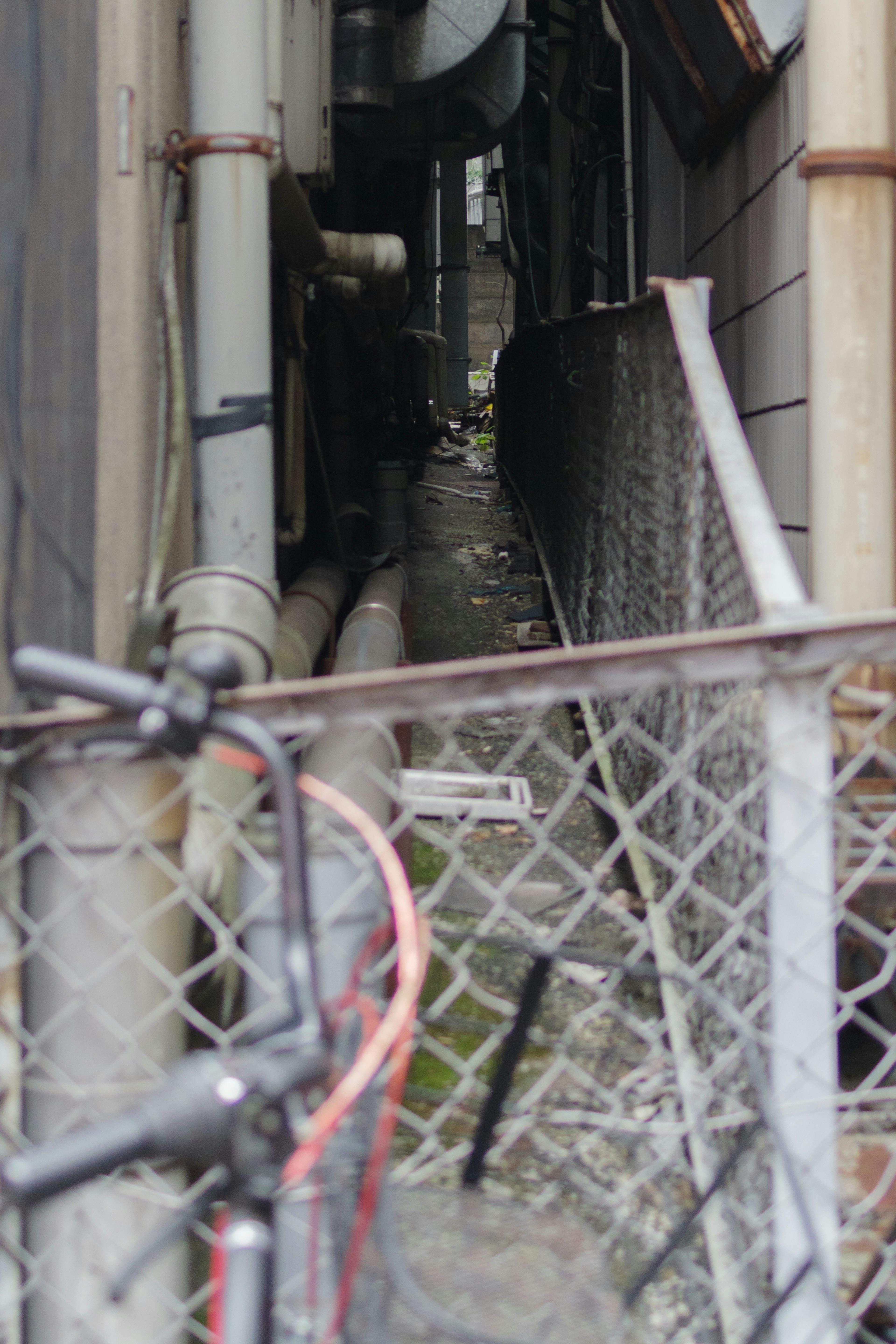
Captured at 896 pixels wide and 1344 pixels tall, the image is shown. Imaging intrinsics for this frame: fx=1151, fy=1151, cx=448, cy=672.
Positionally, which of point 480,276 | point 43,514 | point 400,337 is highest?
point 480,276

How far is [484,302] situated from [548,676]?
2490 centimetres

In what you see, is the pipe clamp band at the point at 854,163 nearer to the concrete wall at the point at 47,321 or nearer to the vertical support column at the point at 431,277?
the concrete wall at the point at 47,321

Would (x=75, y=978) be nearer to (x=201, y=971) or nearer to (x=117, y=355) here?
(x=201, y=971)

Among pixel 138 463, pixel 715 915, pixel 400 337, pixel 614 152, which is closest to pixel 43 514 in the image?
pixel 138 463

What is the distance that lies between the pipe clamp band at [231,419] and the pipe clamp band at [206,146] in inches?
23.6

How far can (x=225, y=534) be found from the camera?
3033 mm

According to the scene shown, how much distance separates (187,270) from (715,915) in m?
2.16

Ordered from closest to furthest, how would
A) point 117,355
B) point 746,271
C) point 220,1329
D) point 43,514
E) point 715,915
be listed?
point 220,1329, point 43,514, point 715,915, point 117,355, point 746,271

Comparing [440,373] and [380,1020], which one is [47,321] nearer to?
[380,1020]

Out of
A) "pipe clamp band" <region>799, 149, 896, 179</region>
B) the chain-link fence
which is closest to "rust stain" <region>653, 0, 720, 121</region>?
"pipe clamp band" <region>799, 149, 896, 179</region>

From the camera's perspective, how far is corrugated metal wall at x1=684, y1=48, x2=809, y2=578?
12.6 ft

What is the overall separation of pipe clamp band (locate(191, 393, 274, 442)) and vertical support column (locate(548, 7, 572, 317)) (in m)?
7.53

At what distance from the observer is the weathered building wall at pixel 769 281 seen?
3.83m

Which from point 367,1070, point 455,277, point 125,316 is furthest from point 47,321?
point 455,277
